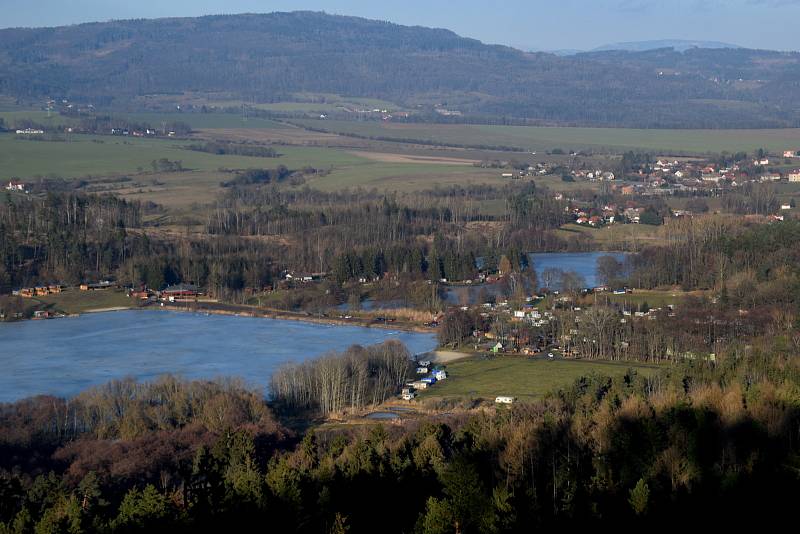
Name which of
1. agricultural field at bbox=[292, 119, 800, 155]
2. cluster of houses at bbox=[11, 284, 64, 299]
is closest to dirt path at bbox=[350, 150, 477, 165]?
agricultural field at bbox=[292, 119, 800, 155]

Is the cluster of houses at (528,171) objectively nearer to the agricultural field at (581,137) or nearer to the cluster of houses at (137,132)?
the agricultural field at (581,137)

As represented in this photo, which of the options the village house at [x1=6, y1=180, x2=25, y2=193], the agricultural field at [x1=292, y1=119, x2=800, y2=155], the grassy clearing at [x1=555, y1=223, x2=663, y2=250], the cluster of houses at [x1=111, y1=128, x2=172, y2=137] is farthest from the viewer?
the cluster of houses at [x1=111, y1=128, x2=172, y2=137]

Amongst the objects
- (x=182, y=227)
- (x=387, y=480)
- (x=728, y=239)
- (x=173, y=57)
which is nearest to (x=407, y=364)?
(x=387, y=480)

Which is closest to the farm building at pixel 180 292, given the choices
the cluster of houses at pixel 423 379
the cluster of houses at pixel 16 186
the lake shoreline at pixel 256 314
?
the lake shoreline at pixel 256 314

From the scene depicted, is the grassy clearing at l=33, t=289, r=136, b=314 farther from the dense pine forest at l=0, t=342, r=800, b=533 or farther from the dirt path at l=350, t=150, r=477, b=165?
the dirt path at l=350, t=150, r=477, b=165

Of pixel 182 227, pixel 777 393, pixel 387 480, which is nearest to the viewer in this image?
pixel 387 480

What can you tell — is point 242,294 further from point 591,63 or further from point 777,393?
point 591,63
